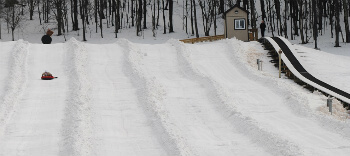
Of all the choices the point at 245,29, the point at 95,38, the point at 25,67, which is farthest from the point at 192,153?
the point at 95,38

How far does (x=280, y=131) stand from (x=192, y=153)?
165 inches

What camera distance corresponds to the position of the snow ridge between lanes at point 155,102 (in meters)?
19.6

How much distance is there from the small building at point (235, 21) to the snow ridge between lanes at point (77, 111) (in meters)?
15.8

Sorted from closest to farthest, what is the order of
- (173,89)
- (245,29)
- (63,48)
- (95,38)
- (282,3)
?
(173,89)
(63,48)
(245,29)
(95,38)
(282,3)

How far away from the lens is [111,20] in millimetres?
81000

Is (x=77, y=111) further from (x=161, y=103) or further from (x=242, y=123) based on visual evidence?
(x=242, y=123)

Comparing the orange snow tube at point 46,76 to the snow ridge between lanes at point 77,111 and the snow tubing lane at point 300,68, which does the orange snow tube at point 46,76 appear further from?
the snow tubing lane at point 300,68

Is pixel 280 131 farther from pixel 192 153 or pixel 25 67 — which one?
pixel 25 67

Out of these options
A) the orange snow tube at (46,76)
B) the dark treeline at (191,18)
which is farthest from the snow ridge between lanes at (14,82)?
the dark treeline at (191,18)

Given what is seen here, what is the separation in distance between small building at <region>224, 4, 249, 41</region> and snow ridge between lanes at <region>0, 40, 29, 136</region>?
16.8 m

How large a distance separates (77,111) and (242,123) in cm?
650

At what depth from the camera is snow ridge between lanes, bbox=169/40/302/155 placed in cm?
1909

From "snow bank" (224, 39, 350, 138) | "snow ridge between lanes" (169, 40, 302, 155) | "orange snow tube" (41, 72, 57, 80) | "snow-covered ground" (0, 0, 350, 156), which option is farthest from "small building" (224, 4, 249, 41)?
"orange snow tube" (41, 72, 57, 80)

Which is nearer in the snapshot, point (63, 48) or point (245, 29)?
point (63, 48)
